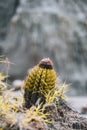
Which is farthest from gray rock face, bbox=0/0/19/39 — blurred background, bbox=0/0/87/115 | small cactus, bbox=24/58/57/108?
small cactus, bbox=24/58/57/108

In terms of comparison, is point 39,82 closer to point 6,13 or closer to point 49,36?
point 49,36

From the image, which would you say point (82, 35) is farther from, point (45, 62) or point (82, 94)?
point (45, 62)

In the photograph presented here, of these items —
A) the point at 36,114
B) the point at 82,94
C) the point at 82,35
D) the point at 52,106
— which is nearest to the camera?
the point at 36,114

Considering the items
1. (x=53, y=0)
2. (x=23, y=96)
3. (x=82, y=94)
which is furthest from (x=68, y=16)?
(x=23, y=96)

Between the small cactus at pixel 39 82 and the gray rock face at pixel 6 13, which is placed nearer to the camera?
the small cactus at pixel 39 82

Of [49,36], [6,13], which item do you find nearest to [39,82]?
[49,36]

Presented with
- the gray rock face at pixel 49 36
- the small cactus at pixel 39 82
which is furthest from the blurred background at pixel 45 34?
the small cactus at pixel 39 82

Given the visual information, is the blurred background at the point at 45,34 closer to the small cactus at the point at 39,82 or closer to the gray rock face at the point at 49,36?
the gray rock face at the point at 49,36

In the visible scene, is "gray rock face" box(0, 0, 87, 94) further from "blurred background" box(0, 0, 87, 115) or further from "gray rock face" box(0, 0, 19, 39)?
"gray rock face" box(0, 0, 19, 39)
